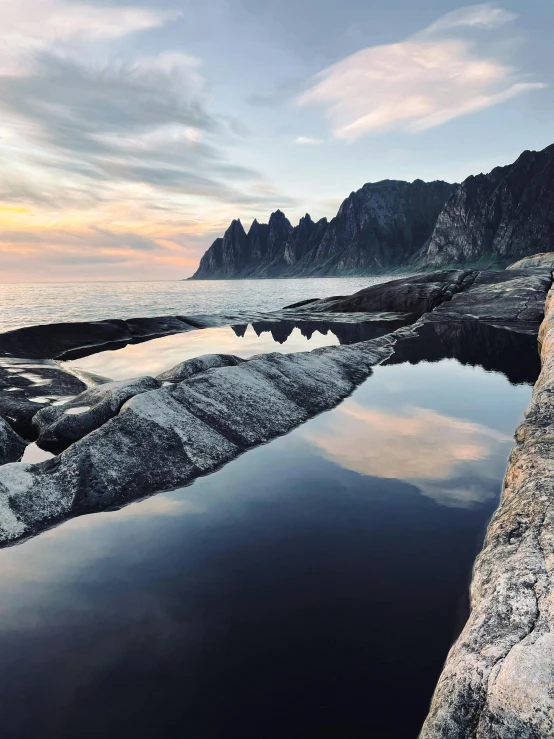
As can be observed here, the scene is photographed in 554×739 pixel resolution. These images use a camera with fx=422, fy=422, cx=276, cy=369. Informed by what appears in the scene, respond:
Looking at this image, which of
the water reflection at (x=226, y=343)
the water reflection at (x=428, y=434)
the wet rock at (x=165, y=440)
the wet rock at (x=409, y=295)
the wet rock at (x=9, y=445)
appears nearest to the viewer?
the wet rock at (x=165, y=440)

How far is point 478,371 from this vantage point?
2397cm

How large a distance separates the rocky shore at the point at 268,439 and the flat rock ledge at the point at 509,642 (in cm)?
2

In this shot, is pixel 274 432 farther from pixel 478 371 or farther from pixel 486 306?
pixel 486 306

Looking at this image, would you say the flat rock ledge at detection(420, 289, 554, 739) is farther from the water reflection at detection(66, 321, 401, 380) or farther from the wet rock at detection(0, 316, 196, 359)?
the wet rock at detection(0, 316, 196, 359)

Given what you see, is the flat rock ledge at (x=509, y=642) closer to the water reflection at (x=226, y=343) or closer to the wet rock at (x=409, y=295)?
the water reflection at (x=226, y=343)

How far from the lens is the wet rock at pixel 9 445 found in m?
13.5

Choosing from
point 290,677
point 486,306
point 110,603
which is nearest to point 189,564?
point 110,603

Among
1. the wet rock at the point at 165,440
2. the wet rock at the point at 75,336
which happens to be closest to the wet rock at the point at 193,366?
the wet rock at the point at 165,440

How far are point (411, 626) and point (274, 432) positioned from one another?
8905 millimetres

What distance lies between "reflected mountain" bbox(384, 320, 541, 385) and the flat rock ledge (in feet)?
53.3

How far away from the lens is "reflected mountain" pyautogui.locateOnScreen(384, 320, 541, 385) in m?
24.2

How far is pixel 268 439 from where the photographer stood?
14.5 metres

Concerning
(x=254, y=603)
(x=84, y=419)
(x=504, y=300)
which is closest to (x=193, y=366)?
(x=84, y=419)

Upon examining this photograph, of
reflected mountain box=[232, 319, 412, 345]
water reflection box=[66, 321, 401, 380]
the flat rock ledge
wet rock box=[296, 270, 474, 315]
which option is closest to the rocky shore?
the flat rock ledge
